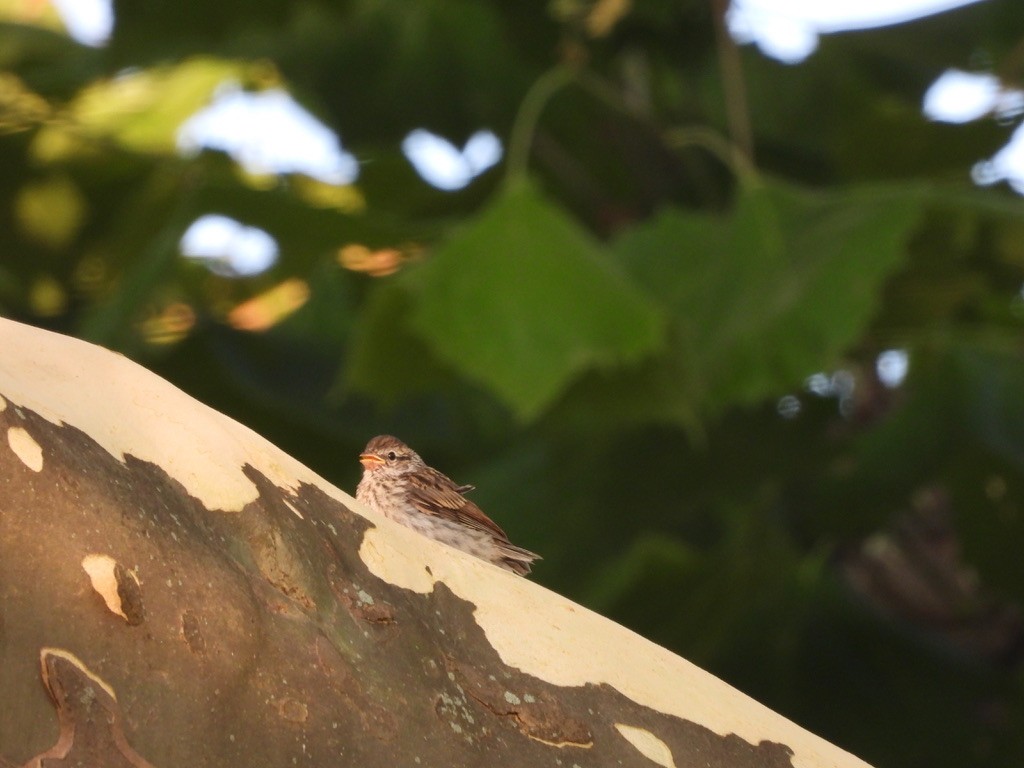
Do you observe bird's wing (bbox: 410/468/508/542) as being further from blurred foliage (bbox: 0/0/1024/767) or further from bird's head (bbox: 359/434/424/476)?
blurred foliage (bbox: 0/0/1024/767)

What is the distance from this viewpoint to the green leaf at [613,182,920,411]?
9.98 metres

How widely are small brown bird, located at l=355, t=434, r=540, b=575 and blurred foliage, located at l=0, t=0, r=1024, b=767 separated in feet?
10.8

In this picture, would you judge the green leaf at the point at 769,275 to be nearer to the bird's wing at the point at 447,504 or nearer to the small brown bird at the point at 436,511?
the small brown bird at the point at 436,511

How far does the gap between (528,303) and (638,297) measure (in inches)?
28.4

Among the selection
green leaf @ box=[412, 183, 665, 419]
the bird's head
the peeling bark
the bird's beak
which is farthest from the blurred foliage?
the peeling bark

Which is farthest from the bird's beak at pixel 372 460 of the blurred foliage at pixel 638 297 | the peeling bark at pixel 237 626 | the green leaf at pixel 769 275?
the green leaf at pixel 769 275

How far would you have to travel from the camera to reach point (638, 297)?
997 cm

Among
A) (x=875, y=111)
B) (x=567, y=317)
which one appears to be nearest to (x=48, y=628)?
(x=567, y=317)

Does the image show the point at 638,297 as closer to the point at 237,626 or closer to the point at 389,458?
the point at 389,458

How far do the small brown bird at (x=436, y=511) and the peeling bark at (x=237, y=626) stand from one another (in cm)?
96

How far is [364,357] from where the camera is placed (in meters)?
10.4

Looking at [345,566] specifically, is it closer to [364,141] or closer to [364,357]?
[364,357]

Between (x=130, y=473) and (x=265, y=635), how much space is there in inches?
19.3

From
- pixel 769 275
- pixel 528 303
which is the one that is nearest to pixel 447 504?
pixel 528 303
